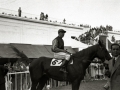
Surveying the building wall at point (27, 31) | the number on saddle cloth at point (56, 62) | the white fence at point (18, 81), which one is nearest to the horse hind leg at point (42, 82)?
the number on saddle cloth at point (56, 62)

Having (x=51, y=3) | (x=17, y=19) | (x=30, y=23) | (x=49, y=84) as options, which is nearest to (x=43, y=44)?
(x=30, y=23)

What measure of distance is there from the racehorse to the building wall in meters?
11.5

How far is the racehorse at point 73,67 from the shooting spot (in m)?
6.45

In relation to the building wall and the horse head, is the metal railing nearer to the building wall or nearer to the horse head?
the building wall

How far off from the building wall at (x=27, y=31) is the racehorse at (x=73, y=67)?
11548mm

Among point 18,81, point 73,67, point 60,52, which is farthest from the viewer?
point 18,81

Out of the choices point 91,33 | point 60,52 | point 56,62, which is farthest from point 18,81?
point 91,33

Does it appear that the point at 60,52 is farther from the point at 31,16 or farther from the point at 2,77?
the point at 31,16

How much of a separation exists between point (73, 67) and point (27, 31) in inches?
560

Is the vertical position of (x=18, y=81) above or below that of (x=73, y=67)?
below

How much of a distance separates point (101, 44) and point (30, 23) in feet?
48.0

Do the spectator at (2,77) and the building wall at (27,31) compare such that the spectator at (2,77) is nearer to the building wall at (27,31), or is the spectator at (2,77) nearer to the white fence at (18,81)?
the white fence at (18,81)

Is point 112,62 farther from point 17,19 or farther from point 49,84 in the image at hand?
point 17,19

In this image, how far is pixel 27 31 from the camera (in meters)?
20.0
